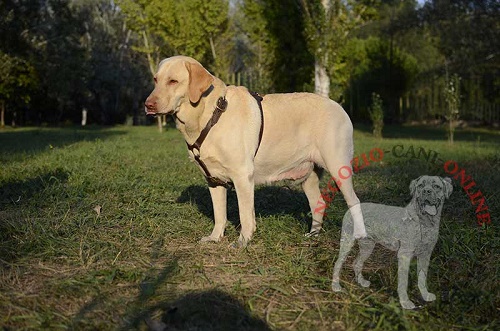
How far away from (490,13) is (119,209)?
1995 centimetres

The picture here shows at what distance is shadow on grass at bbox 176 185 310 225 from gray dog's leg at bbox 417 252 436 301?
197 cm

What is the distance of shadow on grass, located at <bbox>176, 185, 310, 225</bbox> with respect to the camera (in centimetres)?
549

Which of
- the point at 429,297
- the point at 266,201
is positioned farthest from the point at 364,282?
the point at 266,201

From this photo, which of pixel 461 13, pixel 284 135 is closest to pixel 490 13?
pixel 461 13

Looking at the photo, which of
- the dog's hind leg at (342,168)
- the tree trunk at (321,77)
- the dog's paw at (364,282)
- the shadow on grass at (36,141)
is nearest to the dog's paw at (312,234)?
the dog's hind leg at (342,168)

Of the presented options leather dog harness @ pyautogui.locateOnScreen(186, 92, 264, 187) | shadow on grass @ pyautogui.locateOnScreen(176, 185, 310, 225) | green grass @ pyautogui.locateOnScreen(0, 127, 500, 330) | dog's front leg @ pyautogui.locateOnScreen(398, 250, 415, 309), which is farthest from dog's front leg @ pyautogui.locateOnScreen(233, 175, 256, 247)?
dog's front leg @ pyautogui.locateOnScreen(398, 250, 415, 309)

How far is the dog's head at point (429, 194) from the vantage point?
122 inches

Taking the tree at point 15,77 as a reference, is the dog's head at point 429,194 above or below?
below

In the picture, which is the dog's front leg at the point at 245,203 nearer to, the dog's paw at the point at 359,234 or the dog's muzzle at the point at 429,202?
the dog's paw at the point at 359,234

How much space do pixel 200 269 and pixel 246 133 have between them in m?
1.24

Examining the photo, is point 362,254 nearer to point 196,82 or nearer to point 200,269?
point 200,269

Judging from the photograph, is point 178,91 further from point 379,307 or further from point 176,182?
point 176,182

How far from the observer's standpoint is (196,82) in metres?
4.09

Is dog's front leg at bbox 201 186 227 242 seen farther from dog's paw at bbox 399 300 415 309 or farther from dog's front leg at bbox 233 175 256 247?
dog's paw at bbox 399 300 415 309
